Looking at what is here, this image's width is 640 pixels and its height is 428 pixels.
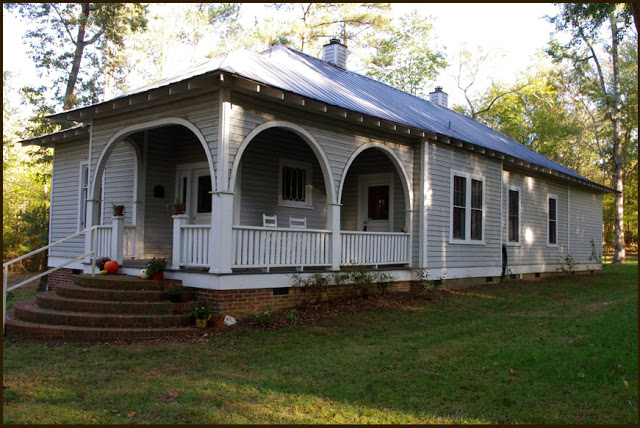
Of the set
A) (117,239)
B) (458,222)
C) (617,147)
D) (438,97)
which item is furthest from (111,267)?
(617,147)

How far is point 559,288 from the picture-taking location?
14719 millimetres

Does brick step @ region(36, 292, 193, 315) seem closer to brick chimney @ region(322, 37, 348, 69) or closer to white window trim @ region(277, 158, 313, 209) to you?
white window trim @ region(277, 158, 313, 209)

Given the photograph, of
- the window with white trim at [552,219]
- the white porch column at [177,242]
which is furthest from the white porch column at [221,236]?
the window with white trim at [552,219]

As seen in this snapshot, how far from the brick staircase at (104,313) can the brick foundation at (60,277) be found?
420cm

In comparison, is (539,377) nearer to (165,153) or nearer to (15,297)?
(165,153)

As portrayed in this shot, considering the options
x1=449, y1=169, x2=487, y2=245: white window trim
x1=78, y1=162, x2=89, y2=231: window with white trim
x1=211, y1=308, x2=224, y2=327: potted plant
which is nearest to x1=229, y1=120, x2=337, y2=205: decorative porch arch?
x1=211, y1=308, x2=224, y2=327: potted plant

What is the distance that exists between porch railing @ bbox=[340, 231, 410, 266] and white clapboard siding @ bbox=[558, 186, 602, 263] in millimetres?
10259

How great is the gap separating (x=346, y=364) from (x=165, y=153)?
7926 millimetres

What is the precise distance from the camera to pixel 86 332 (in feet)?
24.7

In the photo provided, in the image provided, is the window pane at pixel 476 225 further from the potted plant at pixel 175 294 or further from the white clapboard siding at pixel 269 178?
the potted plant at pixel 175 294

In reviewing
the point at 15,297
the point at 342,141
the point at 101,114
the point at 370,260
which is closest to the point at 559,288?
the point at 370,260

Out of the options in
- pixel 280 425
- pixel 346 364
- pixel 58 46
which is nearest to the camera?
pixel 280 425

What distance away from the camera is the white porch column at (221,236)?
328 inches

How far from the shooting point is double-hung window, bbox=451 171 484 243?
1355cm
